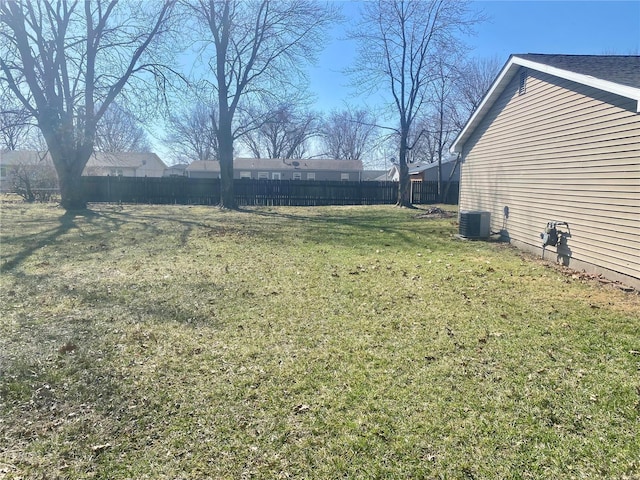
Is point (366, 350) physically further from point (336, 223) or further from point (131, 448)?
point (336, 223)

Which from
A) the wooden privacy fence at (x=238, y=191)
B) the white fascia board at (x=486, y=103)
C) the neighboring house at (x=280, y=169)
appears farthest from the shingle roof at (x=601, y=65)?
the neighboring house at (x=280, y=169)

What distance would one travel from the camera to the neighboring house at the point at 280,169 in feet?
143

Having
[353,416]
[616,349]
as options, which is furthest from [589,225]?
[353,416]

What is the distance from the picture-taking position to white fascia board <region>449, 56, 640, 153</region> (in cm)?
553

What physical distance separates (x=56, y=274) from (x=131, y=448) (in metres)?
4.99

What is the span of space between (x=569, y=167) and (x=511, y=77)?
11.7ft

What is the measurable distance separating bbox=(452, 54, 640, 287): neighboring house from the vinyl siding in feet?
0.06

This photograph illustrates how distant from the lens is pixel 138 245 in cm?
880

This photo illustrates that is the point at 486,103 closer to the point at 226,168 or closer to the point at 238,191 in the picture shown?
the point at 226,168

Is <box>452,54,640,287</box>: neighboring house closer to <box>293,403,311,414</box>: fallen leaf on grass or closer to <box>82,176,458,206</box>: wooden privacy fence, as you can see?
<box>293,403,311,414</box>: fallen leaf on grass

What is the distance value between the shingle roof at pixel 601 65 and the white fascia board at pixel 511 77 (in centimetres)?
11

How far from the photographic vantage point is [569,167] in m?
7.23

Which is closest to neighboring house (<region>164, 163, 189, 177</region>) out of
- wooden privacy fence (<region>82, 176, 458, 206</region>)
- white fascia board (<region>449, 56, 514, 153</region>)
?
wooden privacy fence (<region>82, 176, 458, 206</region>)

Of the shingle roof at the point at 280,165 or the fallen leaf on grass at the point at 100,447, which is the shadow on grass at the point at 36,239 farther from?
the shingle roof at the point at 280,165
